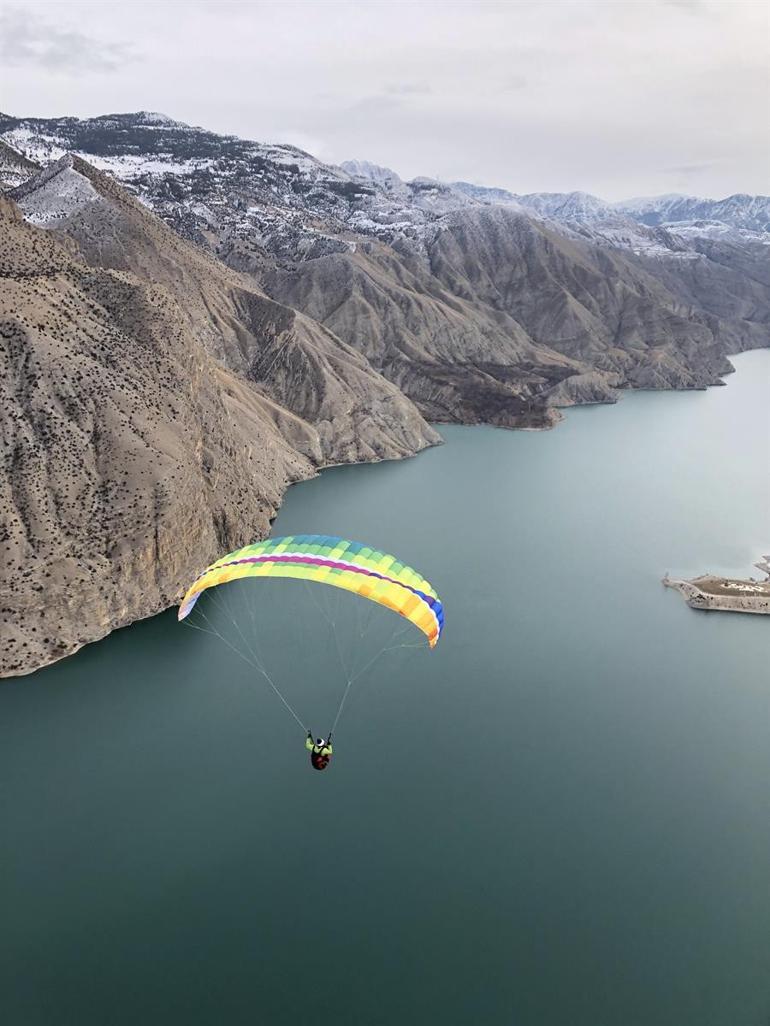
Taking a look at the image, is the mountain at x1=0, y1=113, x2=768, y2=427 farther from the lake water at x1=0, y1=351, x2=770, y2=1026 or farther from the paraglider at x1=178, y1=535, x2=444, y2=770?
the paraglider at x1=178, y1=535, x2=444, y2=770

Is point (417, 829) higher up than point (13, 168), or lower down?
lower down

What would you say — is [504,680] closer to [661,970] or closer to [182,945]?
[661,970]

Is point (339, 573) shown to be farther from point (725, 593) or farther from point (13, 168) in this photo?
point (13, 168)

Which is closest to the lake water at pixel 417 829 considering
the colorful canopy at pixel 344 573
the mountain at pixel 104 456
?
the mountain at pixel 104 456

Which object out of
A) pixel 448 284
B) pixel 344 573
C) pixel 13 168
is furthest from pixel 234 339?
pixel 448 284

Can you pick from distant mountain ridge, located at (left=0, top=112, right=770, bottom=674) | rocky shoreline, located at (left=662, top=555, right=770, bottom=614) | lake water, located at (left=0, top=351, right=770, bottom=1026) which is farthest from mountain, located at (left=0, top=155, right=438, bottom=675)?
rocky shoreline, located at (left=662, top=555, right=770, bottom=614)
